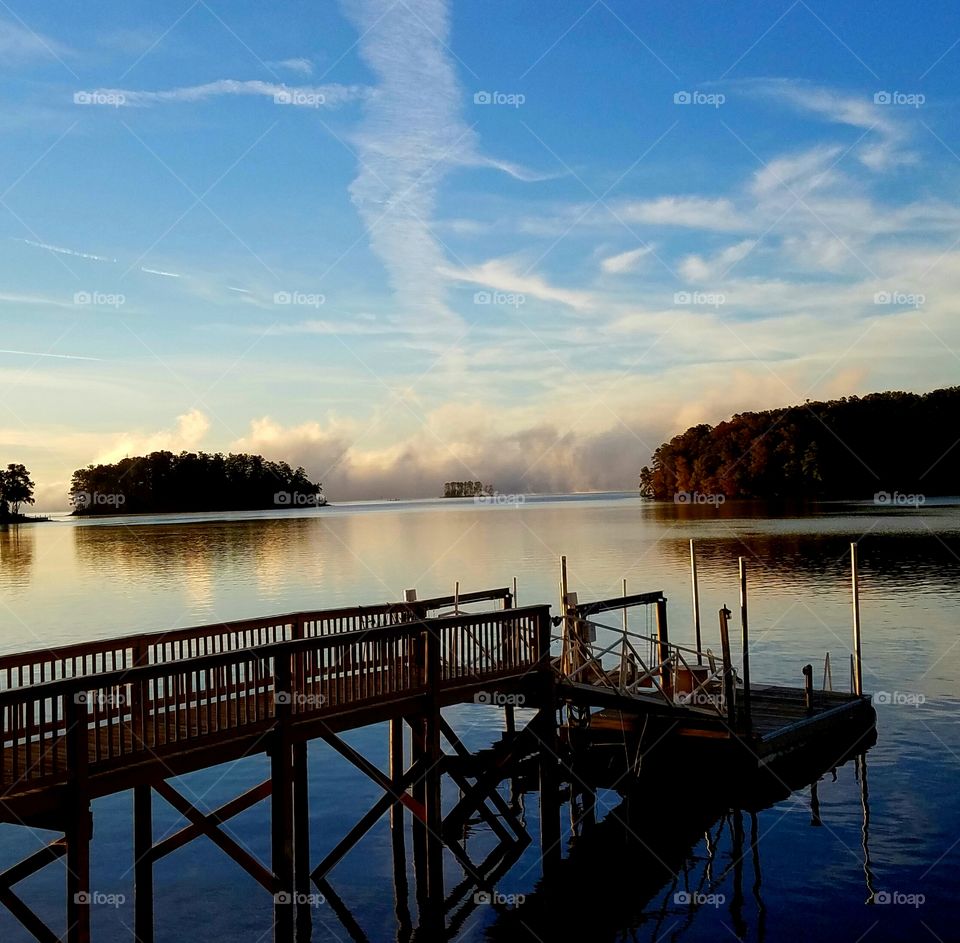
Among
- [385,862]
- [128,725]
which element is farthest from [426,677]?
[128,725]

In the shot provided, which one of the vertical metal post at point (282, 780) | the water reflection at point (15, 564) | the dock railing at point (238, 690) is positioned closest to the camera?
the dock railing at point (238, 690)

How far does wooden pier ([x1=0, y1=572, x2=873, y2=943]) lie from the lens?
12.9 m

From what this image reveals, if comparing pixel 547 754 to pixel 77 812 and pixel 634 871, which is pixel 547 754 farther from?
pixel 77 812

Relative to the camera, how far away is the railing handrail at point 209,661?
12.4m

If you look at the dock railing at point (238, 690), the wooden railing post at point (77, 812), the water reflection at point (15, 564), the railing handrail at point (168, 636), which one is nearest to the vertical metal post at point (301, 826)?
the dock railing at point (238, 690)

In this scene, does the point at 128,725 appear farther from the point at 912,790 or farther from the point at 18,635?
the point at 18,635

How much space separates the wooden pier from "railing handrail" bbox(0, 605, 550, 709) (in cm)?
3

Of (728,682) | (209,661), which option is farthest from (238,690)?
(728,682)

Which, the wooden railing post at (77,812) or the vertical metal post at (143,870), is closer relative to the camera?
the wooden railing post at (77,812)

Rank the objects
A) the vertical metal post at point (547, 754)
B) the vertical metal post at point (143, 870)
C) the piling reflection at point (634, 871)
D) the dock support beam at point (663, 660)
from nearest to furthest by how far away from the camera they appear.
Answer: the vertical metal post at point (143, 870) → the piling reflection at point (634, 871) → the vertical metal post at point (547, 754) → the dock support beam at point (663, 660)

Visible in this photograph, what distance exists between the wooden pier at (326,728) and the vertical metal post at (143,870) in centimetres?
3

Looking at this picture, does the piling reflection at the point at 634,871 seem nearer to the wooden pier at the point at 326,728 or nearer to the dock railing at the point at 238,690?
the wooden pier at the point at 326,728

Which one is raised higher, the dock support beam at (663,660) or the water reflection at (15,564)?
the dock support beam at (663,660)

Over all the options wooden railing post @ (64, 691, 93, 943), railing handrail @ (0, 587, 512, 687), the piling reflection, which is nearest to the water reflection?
railing handrail @ (0, 587, 512, 687)
